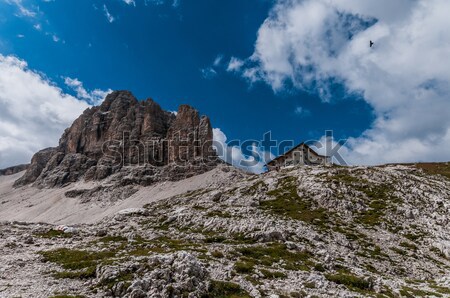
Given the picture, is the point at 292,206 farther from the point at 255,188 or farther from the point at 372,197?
the point at 255,188

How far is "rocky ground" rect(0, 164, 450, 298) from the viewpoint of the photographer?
70.4 ft

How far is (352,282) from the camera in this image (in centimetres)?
2470

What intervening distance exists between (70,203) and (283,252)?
5816 inches

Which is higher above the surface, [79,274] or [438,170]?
[438,170]

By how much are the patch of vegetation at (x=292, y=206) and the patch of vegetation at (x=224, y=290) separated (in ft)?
100

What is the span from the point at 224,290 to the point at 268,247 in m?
14.6

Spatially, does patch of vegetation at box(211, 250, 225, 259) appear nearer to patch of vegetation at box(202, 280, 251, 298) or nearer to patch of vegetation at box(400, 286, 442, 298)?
patch of vegetation at box(202, 280, 251, 298)

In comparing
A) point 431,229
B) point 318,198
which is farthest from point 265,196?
point 431,229

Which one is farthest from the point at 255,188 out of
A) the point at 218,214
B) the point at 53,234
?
the point at 53,234

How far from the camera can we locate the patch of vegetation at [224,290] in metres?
20.0

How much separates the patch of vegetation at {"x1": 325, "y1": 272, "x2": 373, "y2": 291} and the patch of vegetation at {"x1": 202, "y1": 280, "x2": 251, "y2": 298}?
29.0 feet

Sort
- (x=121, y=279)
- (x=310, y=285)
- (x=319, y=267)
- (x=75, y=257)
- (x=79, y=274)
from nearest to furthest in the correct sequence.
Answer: (x=121, y=279)
(x=310, y=285)
(x=79, y=274)
(x=319, y=267)
(x=75, y=257)

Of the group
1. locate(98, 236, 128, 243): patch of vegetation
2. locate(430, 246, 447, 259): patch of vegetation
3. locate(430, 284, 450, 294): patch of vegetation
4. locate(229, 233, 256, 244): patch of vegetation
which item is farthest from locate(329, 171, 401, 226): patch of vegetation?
locate(98, 236, 128, 243): patch of vegetation

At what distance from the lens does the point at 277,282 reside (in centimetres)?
2316
